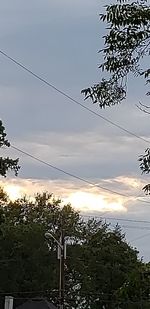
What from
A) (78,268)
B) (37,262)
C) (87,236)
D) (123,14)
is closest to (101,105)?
(123,14)

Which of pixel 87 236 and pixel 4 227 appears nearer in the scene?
pixel 4 227

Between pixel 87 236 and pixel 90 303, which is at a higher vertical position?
pixel 87 236

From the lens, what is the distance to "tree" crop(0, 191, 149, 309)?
5272 centimetres

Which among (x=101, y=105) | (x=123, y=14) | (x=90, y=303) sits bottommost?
(x=101, y=105)

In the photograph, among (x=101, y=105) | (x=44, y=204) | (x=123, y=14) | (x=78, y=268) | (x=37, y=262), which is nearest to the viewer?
(x=123, y=14)

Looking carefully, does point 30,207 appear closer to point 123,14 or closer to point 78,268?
point 78,268

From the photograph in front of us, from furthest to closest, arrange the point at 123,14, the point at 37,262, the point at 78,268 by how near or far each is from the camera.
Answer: the point at 78,268
the point at 37,262
the point at 123,14

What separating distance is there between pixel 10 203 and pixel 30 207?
1884 millimetres

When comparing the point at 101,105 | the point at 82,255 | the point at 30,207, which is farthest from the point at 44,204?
the point at 101,105

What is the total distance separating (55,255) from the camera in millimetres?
54656

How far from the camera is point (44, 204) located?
60875 millimetres

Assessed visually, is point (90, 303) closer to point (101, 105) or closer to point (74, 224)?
point (74, 224)

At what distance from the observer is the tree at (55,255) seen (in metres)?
52.7

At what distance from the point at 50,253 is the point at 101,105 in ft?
152
